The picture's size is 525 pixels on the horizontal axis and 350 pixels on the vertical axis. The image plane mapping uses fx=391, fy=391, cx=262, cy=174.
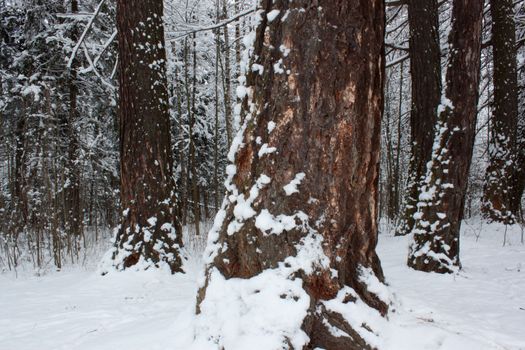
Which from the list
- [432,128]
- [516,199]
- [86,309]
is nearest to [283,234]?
[86,309]

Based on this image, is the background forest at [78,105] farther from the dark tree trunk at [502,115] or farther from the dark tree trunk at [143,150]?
the dark tree trunk at [143,150]

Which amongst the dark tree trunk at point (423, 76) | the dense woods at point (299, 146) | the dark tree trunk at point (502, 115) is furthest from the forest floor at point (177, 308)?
the dark tree trunk at point (502, 115)

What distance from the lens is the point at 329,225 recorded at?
1.99 metres

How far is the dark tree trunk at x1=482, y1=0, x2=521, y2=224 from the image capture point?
25.4 feet

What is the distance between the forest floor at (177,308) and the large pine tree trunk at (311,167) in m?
0.39

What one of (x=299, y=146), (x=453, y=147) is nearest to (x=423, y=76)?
(x=453, y=147)

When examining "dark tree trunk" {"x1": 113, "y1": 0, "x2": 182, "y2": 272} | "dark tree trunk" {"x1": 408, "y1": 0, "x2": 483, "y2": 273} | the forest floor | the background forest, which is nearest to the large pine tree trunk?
the forest floor

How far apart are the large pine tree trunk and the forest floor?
0.39m

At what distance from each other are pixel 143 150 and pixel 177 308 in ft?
7.15

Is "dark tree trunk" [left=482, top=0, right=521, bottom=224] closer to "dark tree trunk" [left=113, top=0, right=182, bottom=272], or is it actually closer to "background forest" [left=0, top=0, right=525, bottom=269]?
"background forest" [left=0, top=0, right=525, bottom=269]

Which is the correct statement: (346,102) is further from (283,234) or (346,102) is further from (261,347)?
(261,347)

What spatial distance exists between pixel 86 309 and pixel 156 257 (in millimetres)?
1354

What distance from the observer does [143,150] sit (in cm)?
471

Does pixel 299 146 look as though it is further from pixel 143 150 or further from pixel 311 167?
pixel 143 150
